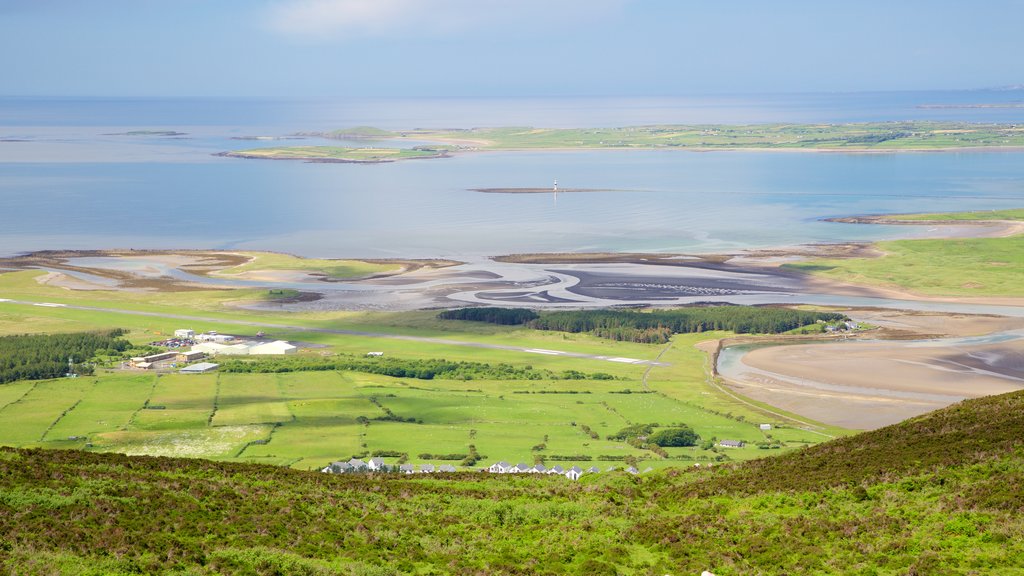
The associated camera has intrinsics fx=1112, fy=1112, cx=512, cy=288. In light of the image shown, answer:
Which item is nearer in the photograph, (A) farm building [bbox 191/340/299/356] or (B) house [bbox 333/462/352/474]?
(B) house [bbox 333/462/352/474]

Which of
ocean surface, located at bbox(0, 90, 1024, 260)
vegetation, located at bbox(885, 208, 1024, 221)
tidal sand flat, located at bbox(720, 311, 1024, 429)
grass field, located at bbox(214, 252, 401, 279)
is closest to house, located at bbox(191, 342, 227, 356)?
grass field, located at bbox(214, 252, 401, 279)

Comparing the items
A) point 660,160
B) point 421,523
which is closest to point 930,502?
point 421,523

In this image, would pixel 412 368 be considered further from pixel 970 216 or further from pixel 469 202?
pixel 970 216

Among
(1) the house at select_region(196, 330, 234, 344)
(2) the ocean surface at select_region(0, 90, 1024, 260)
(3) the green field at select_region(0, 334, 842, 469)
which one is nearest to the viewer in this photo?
(3) the green field at select_region(0, 334, 842, 469)

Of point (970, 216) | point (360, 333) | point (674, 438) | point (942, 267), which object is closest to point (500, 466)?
point (674, 438)

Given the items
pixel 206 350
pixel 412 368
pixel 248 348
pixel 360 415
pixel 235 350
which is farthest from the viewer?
pixel 248 348

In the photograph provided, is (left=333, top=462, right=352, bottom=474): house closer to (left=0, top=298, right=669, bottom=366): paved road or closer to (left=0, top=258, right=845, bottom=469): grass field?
(left=0, top=258, right=845, bottom=469): grass field
